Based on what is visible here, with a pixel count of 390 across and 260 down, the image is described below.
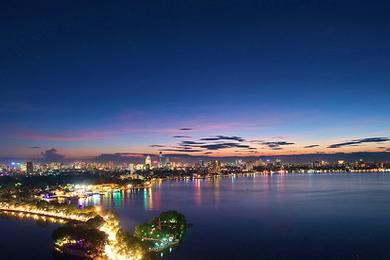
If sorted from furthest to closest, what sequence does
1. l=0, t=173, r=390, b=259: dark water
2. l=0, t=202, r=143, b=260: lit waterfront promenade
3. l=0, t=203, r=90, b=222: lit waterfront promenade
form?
l=0, t=203, r=90, b=222: lit waterfront promenade
l=0, t=173, r=390, b=259: dark water
l=0, t=202, r=143, b=260: lit waterfront promenade

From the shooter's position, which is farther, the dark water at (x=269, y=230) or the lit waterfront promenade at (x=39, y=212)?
the lit waterfront promenade at (x=39, y=212)

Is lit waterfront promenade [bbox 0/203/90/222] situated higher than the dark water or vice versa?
lit waterfront promenade [bbox 0/203/90/222]

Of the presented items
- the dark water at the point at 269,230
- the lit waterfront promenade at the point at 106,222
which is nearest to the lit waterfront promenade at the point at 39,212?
the lit waterfront promenade at the point at 106,222

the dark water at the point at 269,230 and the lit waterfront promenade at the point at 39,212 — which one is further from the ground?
the lit waterfront promenade at the point at 39,212

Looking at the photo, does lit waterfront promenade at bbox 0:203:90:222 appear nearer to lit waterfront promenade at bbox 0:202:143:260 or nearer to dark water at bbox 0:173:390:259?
lit waterfront promenade at bbox 0:202:143:260

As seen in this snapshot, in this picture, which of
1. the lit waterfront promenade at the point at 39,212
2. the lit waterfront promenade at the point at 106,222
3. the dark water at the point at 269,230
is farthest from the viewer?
the lit waterfront promenade at the point at 39,212

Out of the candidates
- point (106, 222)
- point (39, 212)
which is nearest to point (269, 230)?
point (106, 222)

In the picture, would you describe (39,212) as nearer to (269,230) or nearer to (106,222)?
(106,222)

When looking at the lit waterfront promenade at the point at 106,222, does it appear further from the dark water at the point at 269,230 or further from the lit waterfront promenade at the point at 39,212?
the dark water at the point at 269,230

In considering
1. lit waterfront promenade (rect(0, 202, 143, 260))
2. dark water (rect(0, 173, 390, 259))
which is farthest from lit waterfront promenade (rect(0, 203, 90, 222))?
dark water (rect(0, 173, 390, 259))

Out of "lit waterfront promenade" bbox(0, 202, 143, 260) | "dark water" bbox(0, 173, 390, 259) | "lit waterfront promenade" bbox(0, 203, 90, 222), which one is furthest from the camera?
"lit waterfront promenade" bbox(0, 203, 90, 222)

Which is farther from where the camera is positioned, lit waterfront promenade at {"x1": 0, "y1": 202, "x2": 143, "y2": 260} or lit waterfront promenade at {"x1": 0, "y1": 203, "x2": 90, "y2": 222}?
lit waterfront promenade at {"x1": 0, "y1": 203, "x2": 90, "y2": 222}

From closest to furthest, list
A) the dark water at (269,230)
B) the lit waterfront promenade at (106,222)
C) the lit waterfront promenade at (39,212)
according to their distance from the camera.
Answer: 1. the lit waterfront promenade at (106,222)
2. the dark water at (269,230)
3. the lit waterfront promenade at (39,212)
